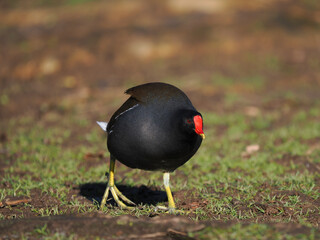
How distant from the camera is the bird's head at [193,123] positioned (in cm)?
369

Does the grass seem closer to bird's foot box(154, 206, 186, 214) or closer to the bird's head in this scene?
bird's foot box(154, 206, 186, 214)

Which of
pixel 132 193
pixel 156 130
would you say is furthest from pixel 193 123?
pixel 132 193

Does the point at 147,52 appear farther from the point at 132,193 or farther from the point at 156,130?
the point at 156,130

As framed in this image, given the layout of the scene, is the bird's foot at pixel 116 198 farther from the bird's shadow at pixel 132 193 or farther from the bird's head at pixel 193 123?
the bird's head at pixel 193 123

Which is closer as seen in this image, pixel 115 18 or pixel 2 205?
pixel 2 205

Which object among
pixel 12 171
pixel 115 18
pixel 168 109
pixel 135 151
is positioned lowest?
pixel 12 171

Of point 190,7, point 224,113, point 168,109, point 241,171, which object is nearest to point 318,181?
point 241,171

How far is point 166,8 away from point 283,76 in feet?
13.5

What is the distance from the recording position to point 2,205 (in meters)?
4.57

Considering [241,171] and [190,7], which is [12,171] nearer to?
[241,171]

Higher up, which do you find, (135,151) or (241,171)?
(135,151)

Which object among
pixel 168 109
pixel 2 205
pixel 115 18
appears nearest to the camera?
pixel 168 109

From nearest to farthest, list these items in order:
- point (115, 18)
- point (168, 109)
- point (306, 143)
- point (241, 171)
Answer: point (168, 109) < point (241, 171) < point (306, 143) < point (115, 18)

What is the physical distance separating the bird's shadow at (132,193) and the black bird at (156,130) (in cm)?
67
